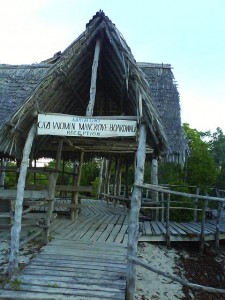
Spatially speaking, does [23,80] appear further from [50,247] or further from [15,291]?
[15,291]

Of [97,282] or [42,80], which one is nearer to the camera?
[97,282]

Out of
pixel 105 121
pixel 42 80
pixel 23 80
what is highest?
pixel 23 80

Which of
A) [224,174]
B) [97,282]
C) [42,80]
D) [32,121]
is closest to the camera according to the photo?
[97,282]

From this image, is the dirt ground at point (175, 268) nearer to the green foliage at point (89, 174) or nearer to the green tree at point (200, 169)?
the green tree at point (200, 169)

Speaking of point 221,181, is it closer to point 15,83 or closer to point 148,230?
point 148,230

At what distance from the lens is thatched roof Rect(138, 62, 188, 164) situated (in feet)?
22.9

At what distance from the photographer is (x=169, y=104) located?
349 inches

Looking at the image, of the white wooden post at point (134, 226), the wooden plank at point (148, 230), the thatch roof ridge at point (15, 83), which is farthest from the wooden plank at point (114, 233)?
the thatch roof ridge at point (15, 83)

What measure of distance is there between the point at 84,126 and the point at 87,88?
2.15 metres

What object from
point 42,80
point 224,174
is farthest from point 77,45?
point 224,174

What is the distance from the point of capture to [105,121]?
5156mm

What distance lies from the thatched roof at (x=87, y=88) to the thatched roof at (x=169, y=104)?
982mm

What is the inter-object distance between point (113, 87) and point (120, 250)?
10.9 ft

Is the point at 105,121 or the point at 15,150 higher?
the point at 105,121
